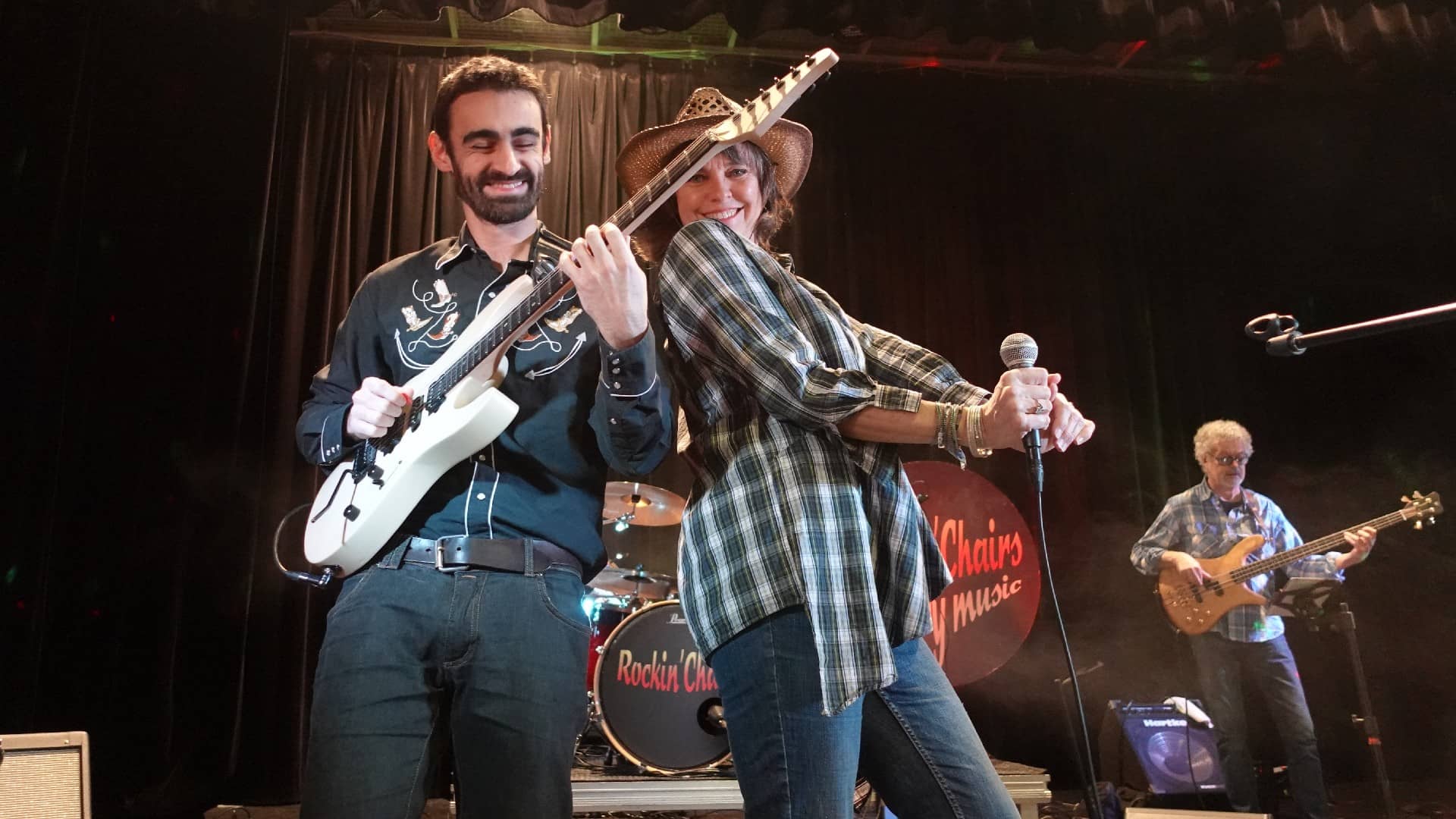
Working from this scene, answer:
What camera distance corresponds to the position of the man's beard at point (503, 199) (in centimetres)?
208

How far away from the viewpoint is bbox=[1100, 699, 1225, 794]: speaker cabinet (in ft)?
15.4

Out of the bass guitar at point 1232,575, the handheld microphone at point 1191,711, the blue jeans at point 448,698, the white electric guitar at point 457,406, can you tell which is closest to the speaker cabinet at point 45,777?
the white electric guitar at point 457,406

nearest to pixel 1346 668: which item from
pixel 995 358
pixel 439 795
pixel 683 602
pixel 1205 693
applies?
pixel 1205 693

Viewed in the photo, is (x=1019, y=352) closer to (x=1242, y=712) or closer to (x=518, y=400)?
(x=518, y=400)

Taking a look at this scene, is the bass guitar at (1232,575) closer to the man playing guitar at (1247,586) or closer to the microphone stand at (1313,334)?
the man playing guitar at (1247,586)

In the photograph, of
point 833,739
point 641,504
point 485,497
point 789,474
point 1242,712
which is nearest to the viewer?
point 833,739

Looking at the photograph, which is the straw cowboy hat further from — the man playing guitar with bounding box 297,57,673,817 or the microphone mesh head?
the microphone mesh head

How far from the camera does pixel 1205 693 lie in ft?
16.4

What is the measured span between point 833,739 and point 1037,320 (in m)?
4.66

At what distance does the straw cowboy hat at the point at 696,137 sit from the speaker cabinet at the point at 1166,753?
11.9 ft

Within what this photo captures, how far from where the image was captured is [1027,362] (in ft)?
4.50

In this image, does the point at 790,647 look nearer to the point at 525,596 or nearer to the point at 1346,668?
the point at 525,596

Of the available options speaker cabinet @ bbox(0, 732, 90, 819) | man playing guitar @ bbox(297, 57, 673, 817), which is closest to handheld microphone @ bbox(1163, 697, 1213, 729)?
man playing guitar @ bbox(297, 57, 673, 817)

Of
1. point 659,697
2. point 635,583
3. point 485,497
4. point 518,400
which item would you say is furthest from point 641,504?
point 485,497
